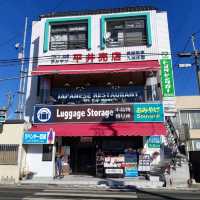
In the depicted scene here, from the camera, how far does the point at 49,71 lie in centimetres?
2150

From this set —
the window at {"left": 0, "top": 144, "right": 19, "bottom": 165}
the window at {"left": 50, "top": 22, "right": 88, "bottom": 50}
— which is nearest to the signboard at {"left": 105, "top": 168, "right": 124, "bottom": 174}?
the window at {"left": 0, "top": 144, "right": 19, "bottom": 165}

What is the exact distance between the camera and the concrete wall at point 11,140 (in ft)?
61.9

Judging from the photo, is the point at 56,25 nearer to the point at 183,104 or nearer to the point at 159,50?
the point at 159,50

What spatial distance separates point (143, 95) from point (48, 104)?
7140 millimetres

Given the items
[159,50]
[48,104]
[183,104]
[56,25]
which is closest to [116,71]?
[159,50]

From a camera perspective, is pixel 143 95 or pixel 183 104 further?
pixel 183 104

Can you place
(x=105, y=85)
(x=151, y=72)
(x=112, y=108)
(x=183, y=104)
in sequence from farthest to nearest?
(x=183, y=104)
(x=105, y=85)
(x=151, y=72)
(x=112, y=108)

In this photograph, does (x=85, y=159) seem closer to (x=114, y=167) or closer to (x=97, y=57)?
(x=114, y=167)

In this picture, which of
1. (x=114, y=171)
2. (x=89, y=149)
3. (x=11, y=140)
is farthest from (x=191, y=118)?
(x=11, y=140)

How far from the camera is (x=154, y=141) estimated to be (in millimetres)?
20578

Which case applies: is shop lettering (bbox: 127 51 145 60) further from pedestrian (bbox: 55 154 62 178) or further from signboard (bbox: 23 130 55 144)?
pedestrian (bbox: 55 154 62 178)

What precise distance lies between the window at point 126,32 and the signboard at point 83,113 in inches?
214

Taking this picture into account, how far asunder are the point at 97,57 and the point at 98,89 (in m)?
2.50

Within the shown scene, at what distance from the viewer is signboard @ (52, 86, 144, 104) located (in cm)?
2220
